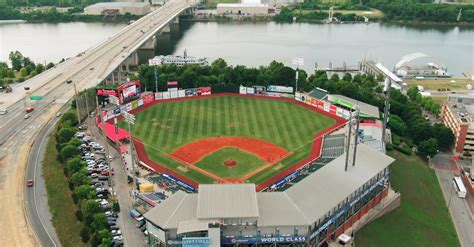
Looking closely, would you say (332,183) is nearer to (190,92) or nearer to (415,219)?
(415,219)

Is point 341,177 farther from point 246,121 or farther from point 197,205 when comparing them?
point 246,121

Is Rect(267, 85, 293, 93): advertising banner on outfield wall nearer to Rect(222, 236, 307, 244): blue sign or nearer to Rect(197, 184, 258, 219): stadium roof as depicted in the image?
Rect(197, 184, 258, 219): stadium roof

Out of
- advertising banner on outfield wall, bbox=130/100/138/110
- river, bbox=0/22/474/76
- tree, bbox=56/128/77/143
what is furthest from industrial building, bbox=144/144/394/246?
river, bbox=0/22/474/76

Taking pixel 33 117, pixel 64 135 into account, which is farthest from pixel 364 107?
pixel 33 117

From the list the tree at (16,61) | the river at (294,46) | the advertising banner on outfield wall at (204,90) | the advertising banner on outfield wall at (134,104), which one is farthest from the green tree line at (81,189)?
the river at (294,46)

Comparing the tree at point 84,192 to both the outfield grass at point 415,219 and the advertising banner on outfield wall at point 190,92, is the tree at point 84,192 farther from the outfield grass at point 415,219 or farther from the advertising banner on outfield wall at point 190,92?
the advertising banner on outfield wall at point 190,92
